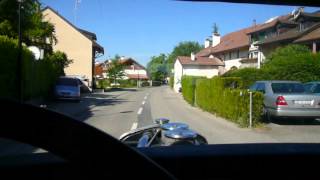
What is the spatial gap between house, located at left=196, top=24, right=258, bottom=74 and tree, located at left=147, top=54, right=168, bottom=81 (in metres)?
47.4

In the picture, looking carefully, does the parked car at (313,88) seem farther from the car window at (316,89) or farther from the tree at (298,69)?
the tree at (298,69)

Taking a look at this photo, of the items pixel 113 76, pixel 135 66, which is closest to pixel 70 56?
pixel 113 76

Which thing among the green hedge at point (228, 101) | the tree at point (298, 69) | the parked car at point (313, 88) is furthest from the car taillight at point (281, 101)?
the tree at point (298, 69)

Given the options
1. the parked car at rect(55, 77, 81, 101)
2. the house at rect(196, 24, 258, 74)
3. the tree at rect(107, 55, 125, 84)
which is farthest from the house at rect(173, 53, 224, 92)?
the parked car at rect(55, 77, 81, 101)

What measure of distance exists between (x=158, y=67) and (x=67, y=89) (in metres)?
117

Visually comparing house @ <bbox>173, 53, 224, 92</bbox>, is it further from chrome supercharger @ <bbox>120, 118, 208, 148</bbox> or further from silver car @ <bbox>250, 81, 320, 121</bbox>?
chrome supercharger @ <bbox>120, 118, 208, 148</bbox>

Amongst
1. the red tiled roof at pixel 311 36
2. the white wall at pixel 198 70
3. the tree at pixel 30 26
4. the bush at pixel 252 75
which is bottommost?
the bush at pixel 252 75

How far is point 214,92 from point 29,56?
12.0 m

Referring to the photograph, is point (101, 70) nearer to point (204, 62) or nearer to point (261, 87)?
point (204, 62)

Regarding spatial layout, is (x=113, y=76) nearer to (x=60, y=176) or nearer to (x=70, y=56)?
(x=70, y=56)

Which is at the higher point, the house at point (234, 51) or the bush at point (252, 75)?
the house at point (234, 51)

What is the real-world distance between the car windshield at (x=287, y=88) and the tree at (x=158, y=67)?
111081mm

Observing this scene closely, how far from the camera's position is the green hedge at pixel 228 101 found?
1714 centimetres

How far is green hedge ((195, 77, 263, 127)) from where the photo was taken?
17141mm
